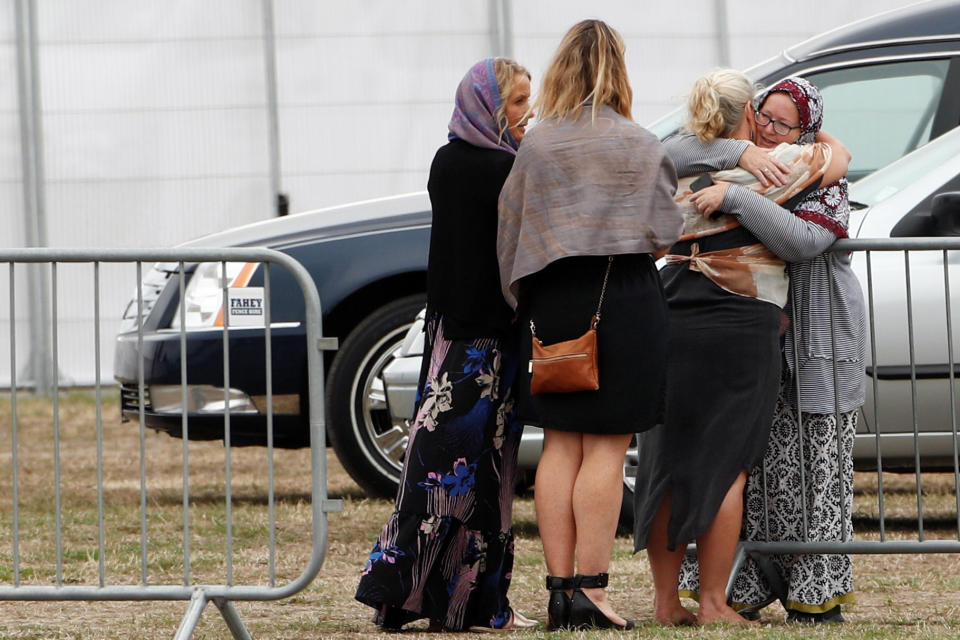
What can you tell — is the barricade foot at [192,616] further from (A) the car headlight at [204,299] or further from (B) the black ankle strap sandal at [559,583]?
(A) the car headlight at [204,299]

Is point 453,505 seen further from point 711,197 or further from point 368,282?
point 368,282

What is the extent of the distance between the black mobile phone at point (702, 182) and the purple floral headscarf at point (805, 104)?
275 millimetres

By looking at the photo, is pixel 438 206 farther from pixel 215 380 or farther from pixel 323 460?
pixel 215 380

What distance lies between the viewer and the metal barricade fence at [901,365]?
4480mm

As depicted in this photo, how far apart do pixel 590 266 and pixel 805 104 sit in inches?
30.3

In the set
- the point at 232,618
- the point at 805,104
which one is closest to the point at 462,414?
the point at 232,618

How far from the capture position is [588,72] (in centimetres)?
408

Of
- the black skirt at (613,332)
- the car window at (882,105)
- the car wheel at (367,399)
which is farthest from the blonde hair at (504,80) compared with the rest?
the car wheel at (367,399)

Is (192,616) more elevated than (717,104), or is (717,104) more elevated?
(717,104)

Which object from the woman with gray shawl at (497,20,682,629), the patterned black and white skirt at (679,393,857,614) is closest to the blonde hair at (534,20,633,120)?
the woman with gray shawl at (497,20,682,629)

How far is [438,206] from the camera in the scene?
14.1 ft

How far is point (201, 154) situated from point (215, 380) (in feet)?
27.1

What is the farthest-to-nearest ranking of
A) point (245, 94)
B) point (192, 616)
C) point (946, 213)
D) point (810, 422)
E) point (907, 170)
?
1. point (245, 94)
2. point (907, 170)
3. point (946, 213)
4. point (810, 422)
5. point (192, 616)

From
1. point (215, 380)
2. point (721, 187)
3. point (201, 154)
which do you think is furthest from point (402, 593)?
point (201, 154)
